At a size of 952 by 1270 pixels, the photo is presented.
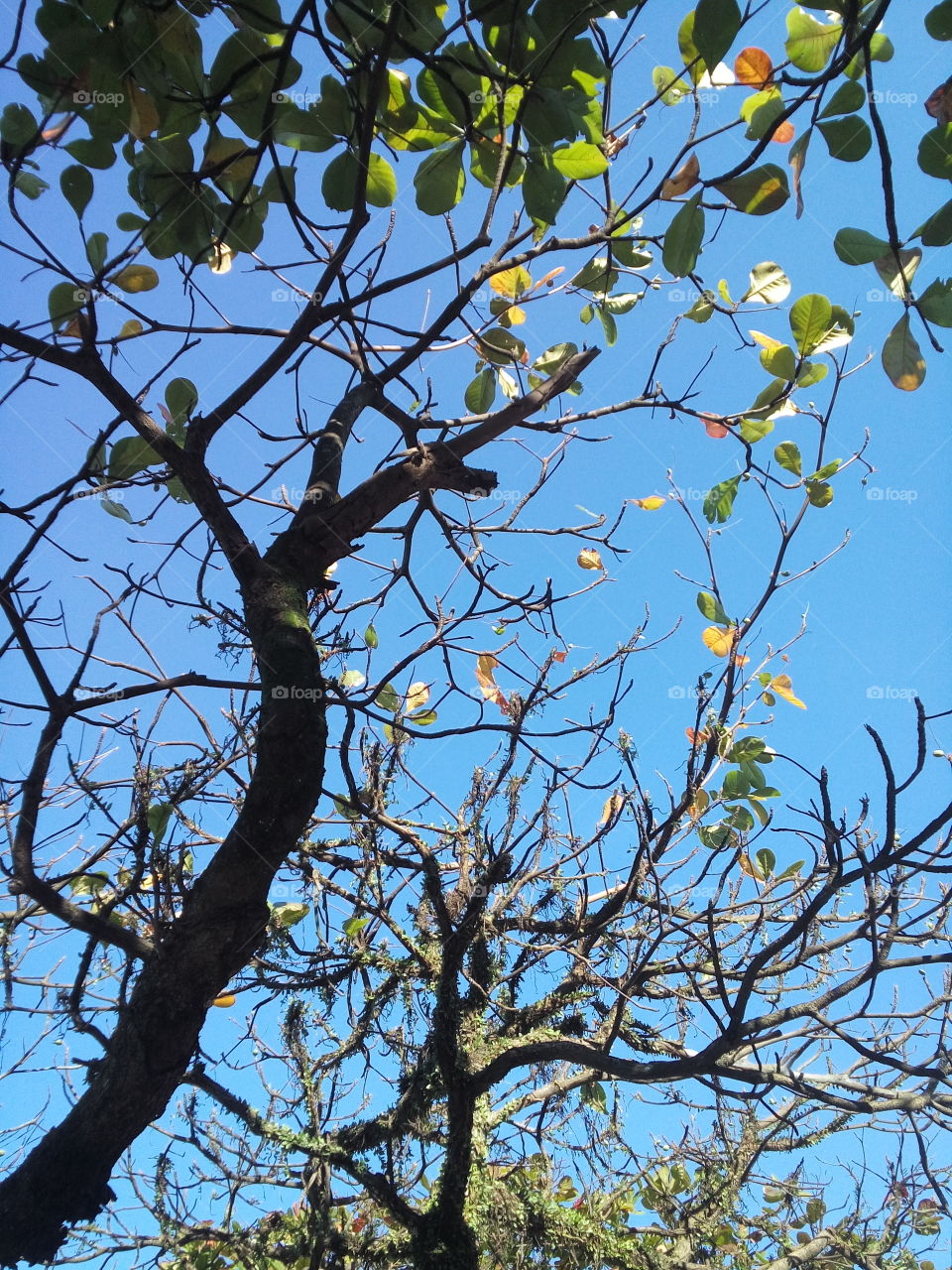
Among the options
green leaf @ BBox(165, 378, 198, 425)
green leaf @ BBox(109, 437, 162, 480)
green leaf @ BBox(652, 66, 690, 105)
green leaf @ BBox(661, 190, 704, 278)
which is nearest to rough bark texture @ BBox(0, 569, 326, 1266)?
green leaf @ BBox(109, 437, 162, 480)

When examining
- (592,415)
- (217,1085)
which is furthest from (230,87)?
(217,1085)

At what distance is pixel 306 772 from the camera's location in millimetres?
1267

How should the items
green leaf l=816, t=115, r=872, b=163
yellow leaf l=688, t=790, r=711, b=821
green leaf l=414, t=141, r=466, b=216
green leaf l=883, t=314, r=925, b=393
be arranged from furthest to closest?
1. yellow leaf l=688, t=790, r=711, b=821
2. green leaf l=414, t=141, r=466, b=216
3. green leaf l=883, t=314, r=925, b=393
4. green leaf l=816, t=115, r=872, b=163

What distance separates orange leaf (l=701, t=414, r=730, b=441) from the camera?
1774 mm

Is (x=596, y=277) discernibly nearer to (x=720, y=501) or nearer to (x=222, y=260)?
(x=720, y=501)

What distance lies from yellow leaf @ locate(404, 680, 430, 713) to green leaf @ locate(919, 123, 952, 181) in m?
1.80

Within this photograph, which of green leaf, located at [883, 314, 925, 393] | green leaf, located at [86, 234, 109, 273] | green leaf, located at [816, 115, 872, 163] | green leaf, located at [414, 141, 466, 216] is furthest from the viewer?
green leaf, located at [86, 234, 109, 273]

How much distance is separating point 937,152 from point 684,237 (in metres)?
0.32

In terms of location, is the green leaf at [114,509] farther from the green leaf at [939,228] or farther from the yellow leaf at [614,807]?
the green leaf at [939,228]

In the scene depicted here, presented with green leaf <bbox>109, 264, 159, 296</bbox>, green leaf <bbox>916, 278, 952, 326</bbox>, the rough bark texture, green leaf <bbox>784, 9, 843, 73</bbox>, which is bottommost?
the rough bark texture

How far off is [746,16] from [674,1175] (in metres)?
3.44

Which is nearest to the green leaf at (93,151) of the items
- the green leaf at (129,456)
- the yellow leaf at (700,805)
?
the green leaf at (129,456)

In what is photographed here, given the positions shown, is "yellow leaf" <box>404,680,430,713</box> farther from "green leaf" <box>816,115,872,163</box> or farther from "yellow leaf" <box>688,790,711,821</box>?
"green leaf" <box>816,115,872,163</box>

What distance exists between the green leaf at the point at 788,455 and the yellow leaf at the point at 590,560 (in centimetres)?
79
